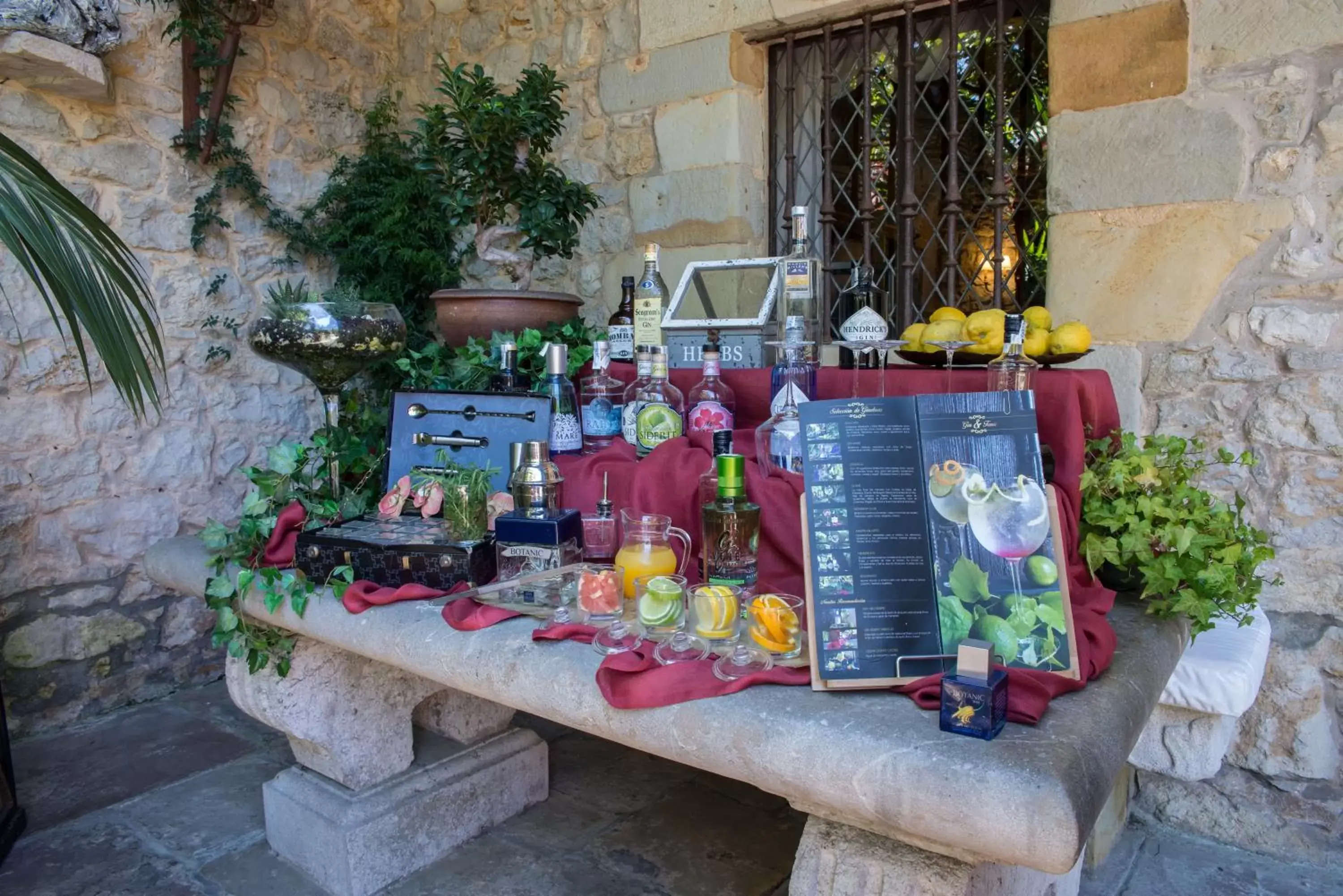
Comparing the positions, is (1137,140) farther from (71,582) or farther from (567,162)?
(71,582)

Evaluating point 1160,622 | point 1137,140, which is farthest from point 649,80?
point 1160,622

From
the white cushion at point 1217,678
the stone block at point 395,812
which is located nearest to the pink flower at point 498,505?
the stone block at point 395,812

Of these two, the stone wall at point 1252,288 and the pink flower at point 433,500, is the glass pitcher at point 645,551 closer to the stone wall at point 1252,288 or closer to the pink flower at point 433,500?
the pink flower at point 433,500

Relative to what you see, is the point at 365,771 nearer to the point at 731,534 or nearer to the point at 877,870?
the point at 731,534

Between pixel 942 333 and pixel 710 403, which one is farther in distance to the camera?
A: pixel 710 403

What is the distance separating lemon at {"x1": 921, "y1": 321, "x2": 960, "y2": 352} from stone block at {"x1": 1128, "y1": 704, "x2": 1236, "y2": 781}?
99 cm

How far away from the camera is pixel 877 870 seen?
109cm

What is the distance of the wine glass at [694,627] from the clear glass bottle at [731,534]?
0.07 metres

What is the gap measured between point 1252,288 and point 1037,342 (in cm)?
90

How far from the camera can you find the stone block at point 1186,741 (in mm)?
1932

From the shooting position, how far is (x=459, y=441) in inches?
72.8

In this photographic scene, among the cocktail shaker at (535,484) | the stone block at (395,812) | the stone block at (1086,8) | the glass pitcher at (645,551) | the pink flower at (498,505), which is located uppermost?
the stone block at (1086,8)

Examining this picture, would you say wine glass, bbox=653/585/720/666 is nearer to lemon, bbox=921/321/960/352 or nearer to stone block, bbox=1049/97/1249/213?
lemon, bbox=921/321/960/352

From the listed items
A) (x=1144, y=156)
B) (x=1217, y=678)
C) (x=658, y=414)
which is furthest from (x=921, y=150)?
(x=1217, y=678)
